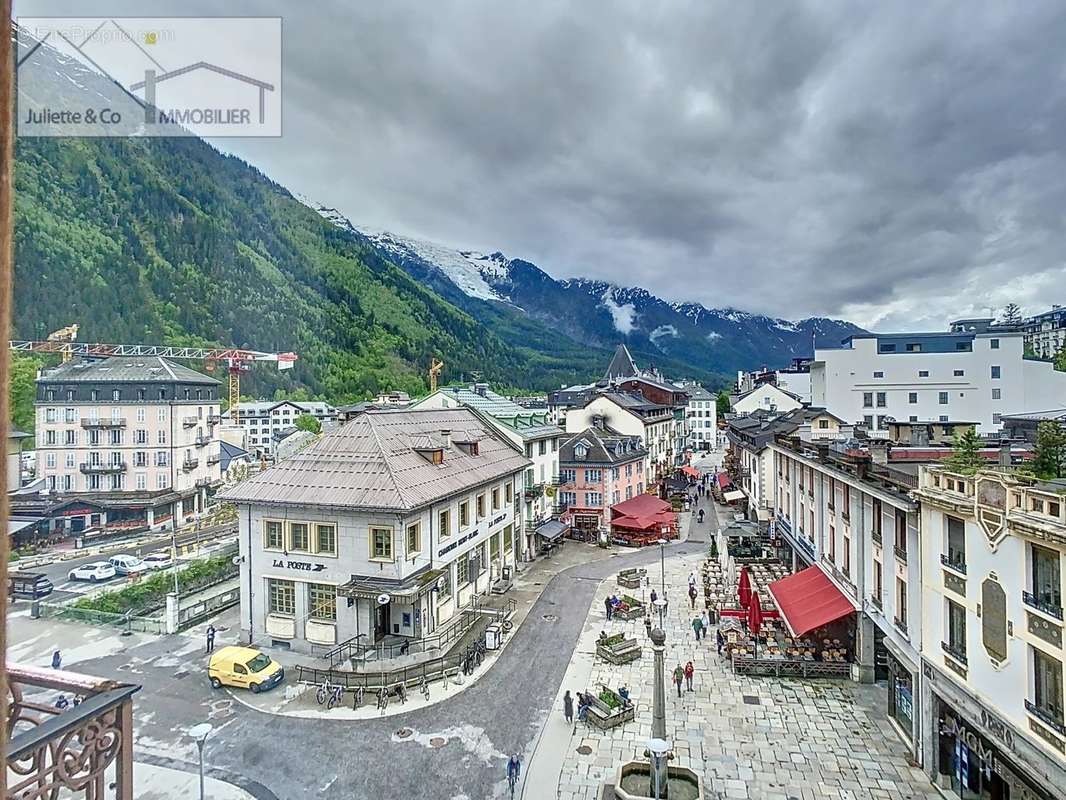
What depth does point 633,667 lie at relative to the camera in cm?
2602

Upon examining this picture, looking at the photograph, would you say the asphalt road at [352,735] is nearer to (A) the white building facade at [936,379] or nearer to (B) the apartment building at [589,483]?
(B) the apartment building at [589,483]

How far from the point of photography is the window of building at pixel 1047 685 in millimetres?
12688

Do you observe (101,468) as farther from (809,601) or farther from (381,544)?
(809,601)

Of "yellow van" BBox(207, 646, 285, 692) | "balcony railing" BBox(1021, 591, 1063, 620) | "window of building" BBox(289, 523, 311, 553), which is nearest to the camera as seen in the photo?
"balcony railing" BBox(1021, 591, 1063, 620)

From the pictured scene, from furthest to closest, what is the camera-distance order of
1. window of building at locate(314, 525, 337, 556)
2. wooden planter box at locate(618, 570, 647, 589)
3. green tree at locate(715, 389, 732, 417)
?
green tree at locate(715, 389, 732, 417) → wooden planter box at locate(618, 570, 647, 589) → window of building at locate(314, 525, 337, 556)

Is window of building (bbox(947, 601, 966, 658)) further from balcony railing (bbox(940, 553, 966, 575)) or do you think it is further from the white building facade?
the white building facade

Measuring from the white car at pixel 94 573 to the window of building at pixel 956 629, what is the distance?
156 ft

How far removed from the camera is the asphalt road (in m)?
18.1

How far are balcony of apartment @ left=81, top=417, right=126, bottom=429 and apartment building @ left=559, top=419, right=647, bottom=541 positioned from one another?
42.3 m

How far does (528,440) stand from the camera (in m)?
44.1

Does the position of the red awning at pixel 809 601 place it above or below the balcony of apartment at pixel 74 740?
below

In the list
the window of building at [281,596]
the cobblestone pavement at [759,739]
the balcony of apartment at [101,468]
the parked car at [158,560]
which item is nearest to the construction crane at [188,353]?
the balcony of apartment at [101,468]

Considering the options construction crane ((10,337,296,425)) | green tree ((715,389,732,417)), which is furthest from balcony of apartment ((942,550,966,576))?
green tree ((715,389,732,417))

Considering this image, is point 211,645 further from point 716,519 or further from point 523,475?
point 716,519
